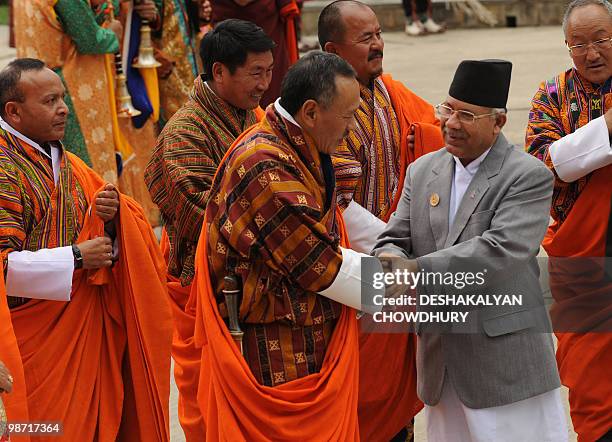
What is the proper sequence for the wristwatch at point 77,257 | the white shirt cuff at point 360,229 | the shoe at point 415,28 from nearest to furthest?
the wristwatch at point 77,257 < the white shirt cuff at point 360,229 < the shoe at point 415,28

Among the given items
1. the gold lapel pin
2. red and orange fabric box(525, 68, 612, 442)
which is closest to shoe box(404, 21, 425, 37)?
red and orange fabric box(525, 68, 612, 442)

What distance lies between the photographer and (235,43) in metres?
4.65

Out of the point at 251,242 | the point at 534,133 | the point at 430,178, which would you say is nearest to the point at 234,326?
the point at 251,242

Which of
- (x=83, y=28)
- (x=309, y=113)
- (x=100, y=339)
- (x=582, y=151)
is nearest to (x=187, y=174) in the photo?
(x=100, y=339)

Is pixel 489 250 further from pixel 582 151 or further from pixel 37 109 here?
pixel 37 109

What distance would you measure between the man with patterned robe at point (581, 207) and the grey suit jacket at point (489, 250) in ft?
2.52

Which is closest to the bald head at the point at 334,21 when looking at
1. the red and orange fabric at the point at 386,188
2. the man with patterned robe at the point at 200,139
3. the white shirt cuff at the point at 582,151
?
the red and orange fabric at the point at 386,188

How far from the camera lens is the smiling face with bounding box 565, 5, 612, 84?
15.3 feet

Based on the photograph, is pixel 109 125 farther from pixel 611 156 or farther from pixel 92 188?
pixel 611 156

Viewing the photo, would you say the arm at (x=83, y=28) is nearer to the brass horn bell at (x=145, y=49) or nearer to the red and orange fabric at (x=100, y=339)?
the brass horn bell at (x=145, y=49)

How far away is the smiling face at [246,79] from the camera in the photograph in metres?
4.69

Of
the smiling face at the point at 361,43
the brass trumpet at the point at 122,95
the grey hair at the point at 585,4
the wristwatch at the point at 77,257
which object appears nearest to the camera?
the wristwatch at the point at 77,257

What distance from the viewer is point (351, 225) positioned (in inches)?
183

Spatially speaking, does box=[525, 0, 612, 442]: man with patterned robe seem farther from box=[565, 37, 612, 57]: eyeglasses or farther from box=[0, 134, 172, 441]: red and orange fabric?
box=[0, 134, 172, 441]: red and orange fabric
